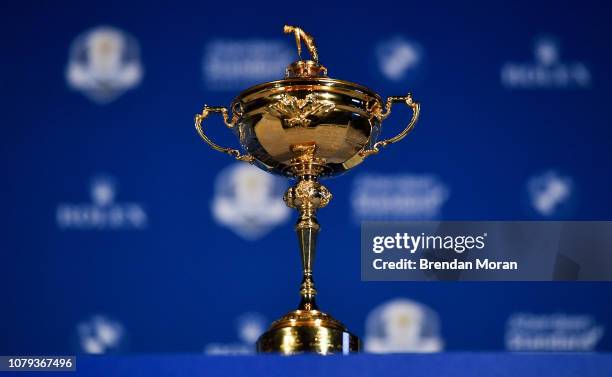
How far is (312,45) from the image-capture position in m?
2.39

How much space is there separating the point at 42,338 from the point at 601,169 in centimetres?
146

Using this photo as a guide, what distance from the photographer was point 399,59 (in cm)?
290

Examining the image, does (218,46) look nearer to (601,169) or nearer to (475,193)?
(475,193)

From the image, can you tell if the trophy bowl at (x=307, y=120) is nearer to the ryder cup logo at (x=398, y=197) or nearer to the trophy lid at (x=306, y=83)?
the trophy lid at (x=306, y=83)

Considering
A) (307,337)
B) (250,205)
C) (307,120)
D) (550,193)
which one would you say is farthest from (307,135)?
(550,193)

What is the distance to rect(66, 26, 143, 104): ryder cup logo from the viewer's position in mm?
2898

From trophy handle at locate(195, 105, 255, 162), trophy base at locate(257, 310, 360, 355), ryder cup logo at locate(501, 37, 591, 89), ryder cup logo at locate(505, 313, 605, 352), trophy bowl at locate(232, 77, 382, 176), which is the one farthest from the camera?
ryder cup logo at locate(501, 37, 591, 89)

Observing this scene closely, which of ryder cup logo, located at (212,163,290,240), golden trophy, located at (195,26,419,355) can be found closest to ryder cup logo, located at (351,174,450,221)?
ryder cup logo, located at (212,163,290,240)

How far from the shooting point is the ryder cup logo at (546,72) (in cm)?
288

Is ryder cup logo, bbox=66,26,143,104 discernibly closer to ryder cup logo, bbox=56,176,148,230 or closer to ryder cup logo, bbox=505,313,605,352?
ryder cup logo, bbox=56,176,148,230

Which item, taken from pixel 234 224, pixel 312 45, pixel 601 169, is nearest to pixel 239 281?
pixel 234 224

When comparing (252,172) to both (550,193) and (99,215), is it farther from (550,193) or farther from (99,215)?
(550,193)

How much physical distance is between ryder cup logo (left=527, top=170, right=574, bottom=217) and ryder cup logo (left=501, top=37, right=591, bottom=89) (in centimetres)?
23

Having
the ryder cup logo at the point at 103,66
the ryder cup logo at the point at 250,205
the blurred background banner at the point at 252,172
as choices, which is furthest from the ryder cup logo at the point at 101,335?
the ryder cup logo at the point at 103,66
